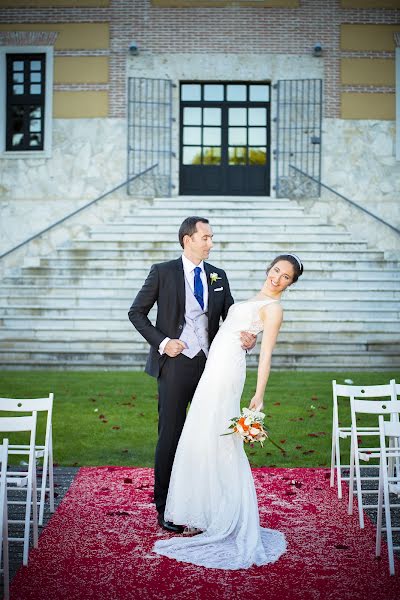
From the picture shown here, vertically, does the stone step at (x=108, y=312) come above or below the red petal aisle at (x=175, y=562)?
above

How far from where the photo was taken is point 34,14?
62.5 ft

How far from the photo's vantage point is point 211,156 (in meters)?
19.5

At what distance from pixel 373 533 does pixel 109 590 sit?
1880 millimetres

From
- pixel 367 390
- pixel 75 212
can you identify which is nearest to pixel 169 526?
pixel 367 390

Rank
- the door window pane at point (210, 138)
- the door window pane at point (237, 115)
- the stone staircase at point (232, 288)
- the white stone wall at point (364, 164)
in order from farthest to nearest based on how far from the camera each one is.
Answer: the door window pane at point (210, 138), the door window pane at point (237, 115), the white stone wall at point (364, 164), the stone staircase at point (232, 288)

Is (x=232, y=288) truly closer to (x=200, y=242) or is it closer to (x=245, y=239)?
(x=245, y=239)

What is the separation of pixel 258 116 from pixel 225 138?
899mm

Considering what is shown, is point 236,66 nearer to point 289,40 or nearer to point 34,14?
point 289,40

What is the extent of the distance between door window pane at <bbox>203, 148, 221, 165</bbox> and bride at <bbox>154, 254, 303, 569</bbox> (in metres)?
14.5

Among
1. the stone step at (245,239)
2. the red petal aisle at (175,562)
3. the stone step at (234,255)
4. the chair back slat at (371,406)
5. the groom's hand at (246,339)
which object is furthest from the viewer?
the stone step at (245,239)

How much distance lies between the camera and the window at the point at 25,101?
63.1 feet

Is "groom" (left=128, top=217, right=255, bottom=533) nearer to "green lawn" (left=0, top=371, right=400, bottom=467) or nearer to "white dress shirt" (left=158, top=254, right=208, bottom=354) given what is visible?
"white dress shirt" (left=158, top=254, right=208, bottom=354)

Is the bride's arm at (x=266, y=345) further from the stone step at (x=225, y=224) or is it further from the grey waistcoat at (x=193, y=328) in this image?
the stone step at (x=225, y=224)

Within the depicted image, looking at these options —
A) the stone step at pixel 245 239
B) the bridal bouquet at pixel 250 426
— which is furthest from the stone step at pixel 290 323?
the bridal bouquet at pixel 250 426
